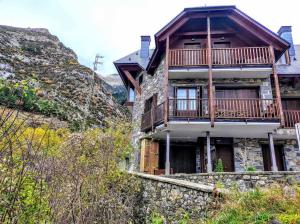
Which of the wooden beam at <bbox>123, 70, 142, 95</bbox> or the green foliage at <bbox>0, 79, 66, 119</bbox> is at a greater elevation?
the wooden beam at <bbox>123, 70, 142, 95</bbox>

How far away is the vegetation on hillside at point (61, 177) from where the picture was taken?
3209 millimetres

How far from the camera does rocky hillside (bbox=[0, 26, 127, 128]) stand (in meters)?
28.0

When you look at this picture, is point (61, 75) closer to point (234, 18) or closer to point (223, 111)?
point (234, 18)

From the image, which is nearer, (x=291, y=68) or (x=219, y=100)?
(x=219, y=100)

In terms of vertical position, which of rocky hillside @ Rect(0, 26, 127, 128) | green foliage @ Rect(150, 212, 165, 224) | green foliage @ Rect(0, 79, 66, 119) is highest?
rocky hillside @ Rect(0, 26, 127, 128)

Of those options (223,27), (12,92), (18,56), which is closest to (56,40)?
(18,56)

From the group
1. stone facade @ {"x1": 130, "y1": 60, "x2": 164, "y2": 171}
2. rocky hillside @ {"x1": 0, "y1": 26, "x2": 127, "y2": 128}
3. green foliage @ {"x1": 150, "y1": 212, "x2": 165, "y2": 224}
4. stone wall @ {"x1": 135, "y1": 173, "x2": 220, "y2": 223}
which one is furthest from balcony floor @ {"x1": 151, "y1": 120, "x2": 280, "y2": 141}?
rocky hillside @ {"x1": 0, "y1": 26, "x2": 127, "y2": 128}

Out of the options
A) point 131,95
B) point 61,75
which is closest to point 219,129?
point 131,95

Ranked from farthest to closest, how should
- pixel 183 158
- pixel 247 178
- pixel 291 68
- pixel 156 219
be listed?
1. pixel 291 68
2. pixel 183 158
3. pixel 247 178
4. pixel 156 219

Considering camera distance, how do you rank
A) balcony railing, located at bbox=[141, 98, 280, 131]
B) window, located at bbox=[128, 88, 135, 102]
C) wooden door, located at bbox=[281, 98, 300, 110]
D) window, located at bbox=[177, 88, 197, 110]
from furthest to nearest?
window, located at bbox=[128, 88, 135, 102]
wooden door, located at bbox=[281, 98, 300, 110]
window, located at bbox=[177, 88, 197, 110]
balcony railing, located at bbox=[141, 98, 280, 131]

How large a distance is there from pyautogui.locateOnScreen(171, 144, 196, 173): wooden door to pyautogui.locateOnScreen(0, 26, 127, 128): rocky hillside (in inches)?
586

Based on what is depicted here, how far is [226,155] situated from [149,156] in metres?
3.82

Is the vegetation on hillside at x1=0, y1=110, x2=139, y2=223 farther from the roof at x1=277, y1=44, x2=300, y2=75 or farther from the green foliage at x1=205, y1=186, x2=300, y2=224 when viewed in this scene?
the roof at x1=277, y1=44, x2=300, y2=75

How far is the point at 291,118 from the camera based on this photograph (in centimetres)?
1254
